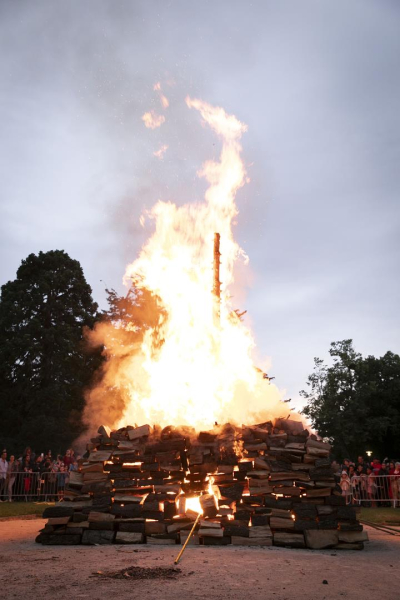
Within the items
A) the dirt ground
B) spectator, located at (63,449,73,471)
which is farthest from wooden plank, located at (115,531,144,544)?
spectator, located at (63,449,73,471)

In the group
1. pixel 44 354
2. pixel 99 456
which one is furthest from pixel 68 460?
pixel 44 354

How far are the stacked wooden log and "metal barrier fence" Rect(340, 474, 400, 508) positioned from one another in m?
9.39

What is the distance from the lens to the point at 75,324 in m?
38.9

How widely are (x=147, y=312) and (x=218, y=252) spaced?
2065cm

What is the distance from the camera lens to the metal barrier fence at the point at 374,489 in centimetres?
1792

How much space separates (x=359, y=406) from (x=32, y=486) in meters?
27.6

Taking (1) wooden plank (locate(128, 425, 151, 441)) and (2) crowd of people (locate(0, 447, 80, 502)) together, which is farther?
(2) crowd of people (locate(0, 447, 80, 502))

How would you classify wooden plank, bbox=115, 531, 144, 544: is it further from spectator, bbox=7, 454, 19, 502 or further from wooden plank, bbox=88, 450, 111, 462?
spectator, bbox=7, 454, 19, 502

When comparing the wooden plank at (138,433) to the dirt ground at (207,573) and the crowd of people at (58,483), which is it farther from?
the crowd of people at (58,483)

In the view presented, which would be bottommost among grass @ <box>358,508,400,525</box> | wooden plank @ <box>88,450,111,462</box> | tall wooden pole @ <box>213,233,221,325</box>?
grass @ <box>358,508,400,525</box>

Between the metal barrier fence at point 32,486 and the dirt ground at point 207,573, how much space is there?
34.8 ft

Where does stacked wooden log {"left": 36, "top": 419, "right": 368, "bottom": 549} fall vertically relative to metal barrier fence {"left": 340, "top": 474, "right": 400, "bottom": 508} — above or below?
above

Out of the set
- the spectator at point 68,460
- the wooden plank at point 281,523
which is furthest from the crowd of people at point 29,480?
the wooden plank at point 281,523

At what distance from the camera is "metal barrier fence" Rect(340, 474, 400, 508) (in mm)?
17922
